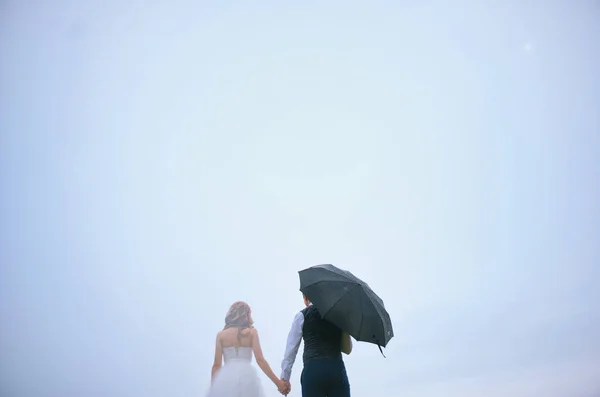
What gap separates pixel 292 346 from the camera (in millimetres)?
6035

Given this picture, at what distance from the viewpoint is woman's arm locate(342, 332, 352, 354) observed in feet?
19.3

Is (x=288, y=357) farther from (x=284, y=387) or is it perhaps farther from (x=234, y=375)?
(x=234, y=375)

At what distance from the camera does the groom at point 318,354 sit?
5.57m

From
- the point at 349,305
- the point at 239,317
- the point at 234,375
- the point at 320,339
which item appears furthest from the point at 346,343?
the point at 234,375

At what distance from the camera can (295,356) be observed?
614 cm

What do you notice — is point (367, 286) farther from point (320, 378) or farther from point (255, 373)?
point (255, 373)

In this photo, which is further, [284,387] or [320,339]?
[284,387]

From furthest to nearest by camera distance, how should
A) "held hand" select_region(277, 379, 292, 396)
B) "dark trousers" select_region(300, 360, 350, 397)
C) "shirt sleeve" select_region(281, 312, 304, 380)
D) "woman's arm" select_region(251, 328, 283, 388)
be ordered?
"woman's arm" select_region(251, 328, 283, 388) < "held hand" select_region(277, 379, 292, 396) < "shirt sleeve" select_region(281, 312, 304, 380) < "dark trousers" select_region(300, 360, 350, 397)

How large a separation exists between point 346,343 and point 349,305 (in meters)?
0.59

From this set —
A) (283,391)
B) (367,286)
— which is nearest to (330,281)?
(367,286)

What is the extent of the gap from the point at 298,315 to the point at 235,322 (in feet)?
5.11

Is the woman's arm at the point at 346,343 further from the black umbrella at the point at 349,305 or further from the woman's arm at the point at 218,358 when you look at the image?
the woman's arm at the point at 218,358

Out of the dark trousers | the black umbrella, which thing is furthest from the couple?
the black umbrella

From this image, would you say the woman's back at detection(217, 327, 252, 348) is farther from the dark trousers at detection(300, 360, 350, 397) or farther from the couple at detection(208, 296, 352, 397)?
the dark trousers at detection(300, 360, 350, 397)
